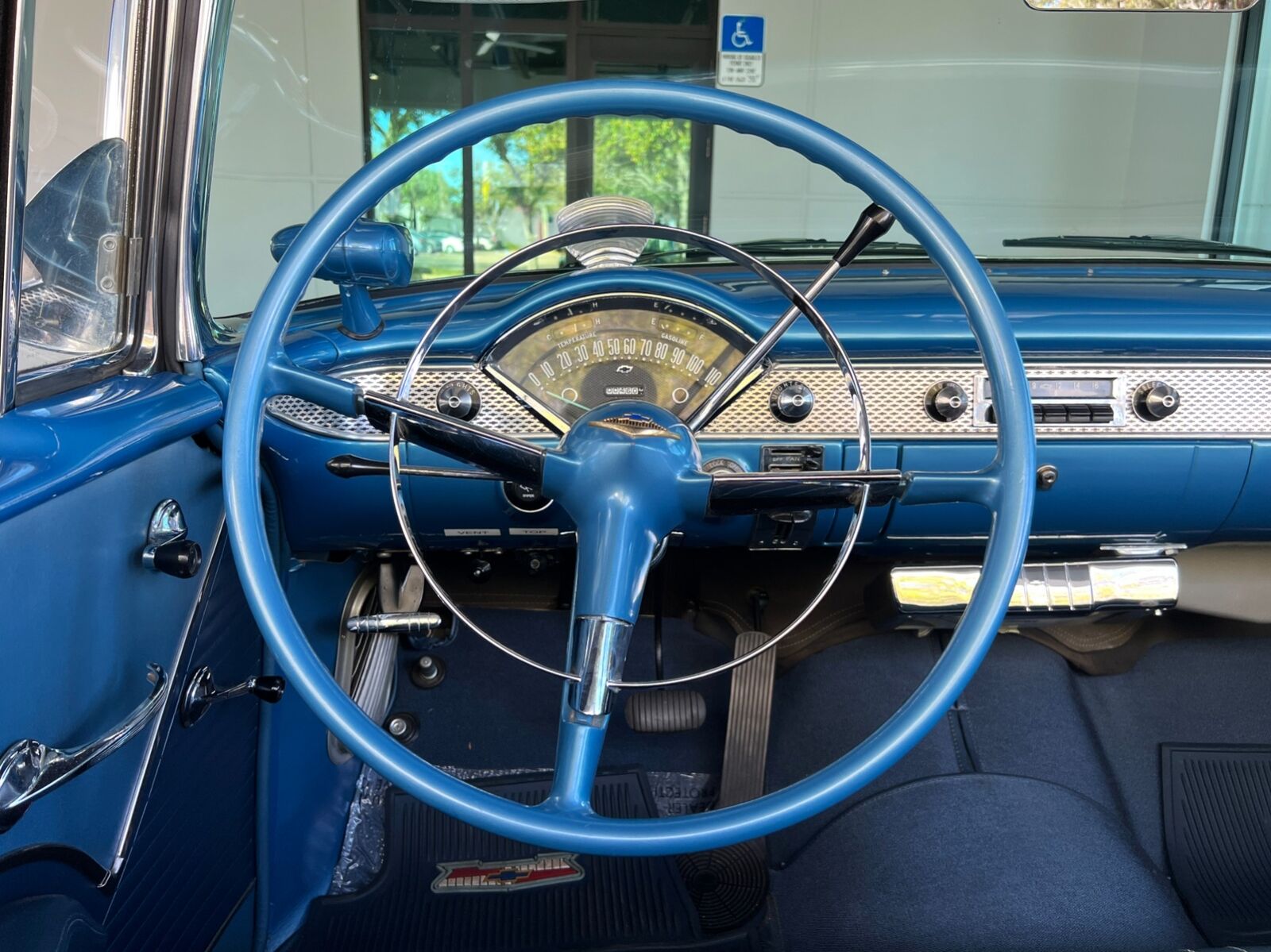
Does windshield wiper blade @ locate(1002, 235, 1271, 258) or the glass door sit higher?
the glass door

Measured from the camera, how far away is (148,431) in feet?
3.21

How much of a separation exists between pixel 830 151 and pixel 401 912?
130cm

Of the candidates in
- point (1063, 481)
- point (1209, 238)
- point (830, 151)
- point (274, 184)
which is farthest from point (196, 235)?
point (1209, 238)

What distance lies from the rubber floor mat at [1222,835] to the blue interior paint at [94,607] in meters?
1.56

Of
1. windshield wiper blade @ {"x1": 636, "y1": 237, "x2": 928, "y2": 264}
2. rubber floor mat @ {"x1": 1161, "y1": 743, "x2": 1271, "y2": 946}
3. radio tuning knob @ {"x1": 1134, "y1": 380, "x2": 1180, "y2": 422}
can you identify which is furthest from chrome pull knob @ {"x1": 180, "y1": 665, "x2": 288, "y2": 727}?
rubber floor mat @ {"x1": 1161, "y1": 743, "x2": 1271, "y2": 946}

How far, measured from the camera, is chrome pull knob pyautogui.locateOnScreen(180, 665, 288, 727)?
1139 mm

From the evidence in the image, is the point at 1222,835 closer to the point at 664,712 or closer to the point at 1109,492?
the point at 1109,492

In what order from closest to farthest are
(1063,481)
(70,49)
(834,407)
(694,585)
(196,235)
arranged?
(70,49) < (196,235) < (834,407) < (1063,481) < (694,585)

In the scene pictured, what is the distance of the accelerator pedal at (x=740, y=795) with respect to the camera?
1573mm

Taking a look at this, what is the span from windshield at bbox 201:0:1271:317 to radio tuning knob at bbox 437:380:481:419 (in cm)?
32

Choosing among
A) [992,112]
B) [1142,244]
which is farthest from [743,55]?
[1142,244]

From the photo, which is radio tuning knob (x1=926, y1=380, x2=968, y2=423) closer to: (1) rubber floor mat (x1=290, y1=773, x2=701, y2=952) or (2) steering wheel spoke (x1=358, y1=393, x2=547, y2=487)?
(2) steering wheel spoke (x1=358, y1=393, x2=547, y2=487)

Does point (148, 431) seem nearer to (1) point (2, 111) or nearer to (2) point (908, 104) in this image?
(1) point (2, 111)

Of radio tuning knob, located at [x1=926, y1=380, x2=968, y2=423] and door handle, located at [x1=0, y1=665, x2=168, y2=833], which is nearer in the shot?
door handle, located at [x1=0, y1=665, x2=168, y2=833]
